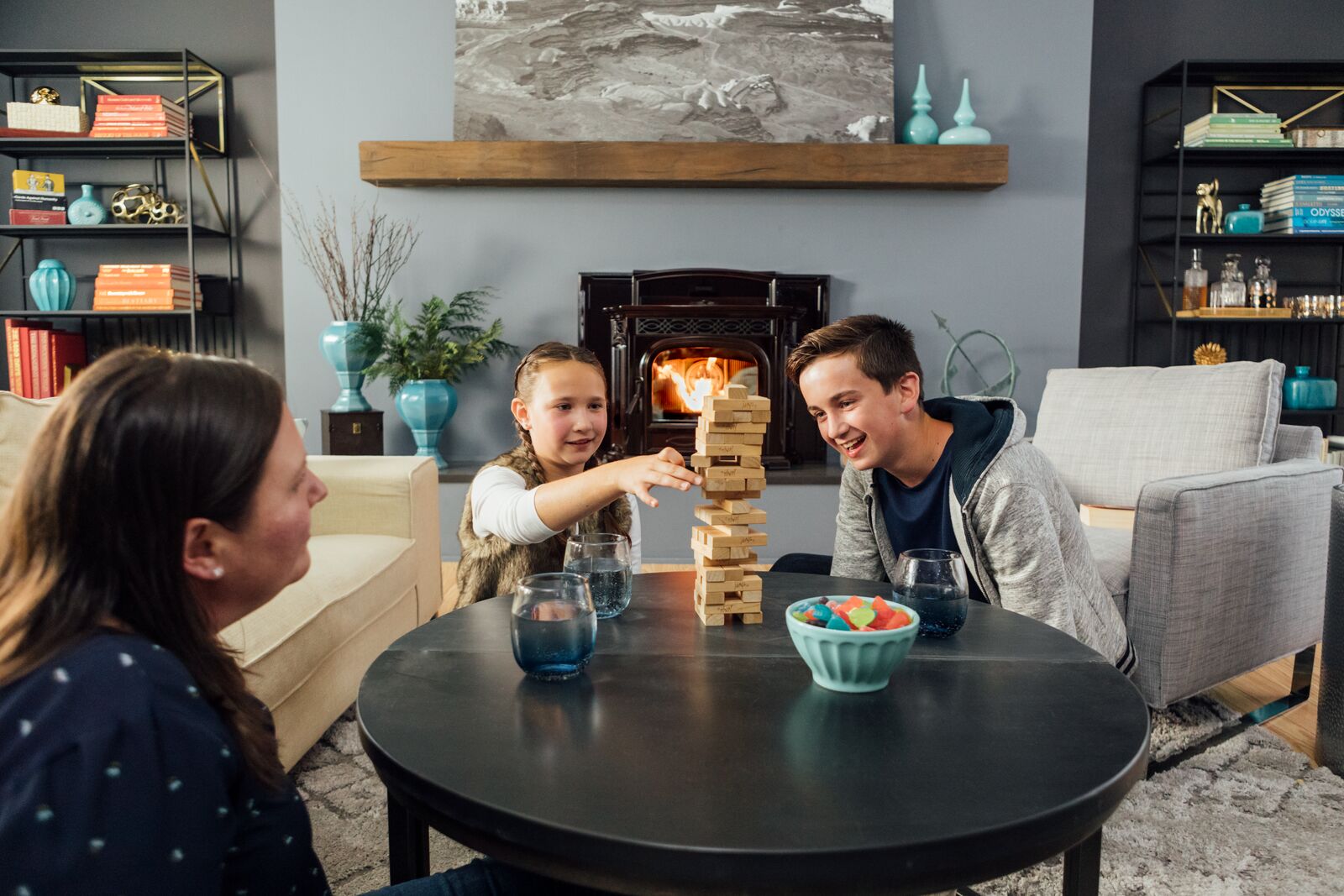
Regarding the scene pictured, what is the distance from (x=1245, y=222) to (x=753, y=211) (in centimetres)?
215

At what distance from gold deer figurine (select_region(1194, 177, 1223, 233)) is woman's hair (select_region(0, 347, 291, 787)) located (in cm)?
445

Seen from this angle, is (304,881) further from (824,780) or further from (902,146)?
(902,146)

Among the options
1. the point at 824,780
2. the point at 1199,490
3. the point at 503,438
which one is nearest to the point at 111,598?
the point at 824,780

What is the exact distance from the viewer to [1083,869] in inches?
40.1

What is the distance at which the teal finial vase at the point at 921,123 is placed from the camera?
3.83 meters

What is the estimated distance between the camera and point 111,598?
587 mm

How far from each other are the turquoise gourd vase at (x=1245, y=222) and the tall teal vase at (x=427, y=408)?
135 inches

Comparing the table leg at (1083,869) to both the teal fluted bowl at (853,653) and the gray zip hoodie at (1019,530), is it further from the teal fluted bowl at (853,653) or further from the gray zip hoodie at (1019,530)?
Answer: the gray zip hoodie at (1019,530)

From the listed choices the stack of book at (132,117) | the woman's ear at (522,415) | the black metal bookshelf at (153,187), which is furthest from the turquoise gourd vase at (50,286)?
the woman's ear at (522,415)

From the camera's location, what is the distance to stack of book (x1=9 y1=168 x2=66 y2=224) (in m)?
3.99

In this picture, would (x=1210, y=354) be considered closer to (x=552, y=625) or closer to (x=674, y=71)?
(x=674, y=71)

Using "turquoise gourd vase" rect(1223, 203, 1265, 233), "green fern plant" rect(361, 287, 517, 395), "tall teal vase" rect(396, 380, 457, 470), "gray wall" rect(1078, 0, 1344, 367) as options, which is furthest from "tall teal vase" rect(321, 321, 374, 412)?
"turquoise gourd vase" rect(1223, 203, 1265, 233)

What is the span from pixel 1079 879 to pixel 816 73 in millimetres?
3486

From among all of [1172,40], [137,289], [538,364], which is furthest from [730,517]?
[1172,40]
